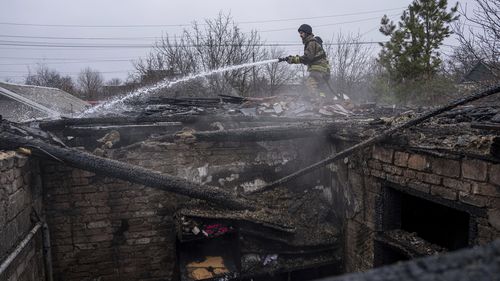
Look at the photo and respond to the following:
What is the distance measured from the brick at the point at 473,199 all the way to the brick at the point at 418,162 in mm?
484

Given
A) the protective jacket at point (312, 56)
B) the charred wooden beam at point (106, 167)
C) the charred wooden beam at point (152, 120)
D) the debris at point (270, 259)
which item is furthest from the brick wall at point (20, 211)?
the protective jacket at point (312, 56)

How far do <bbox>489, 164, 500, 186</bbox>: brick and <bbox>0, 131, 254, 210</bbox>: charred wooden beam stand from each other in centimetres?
328

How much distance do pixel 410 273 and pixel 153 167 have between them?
528cm

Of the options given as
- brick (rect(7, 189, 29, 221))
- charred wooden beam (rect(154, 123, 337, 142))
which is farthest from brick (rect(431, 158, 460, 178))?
brick (rect(7, 189, 29, 221))

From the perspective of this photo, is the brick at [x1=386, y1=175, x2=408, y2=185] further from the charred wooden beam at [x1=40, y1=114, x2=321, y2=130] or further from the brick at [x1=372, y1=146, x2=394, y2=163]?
the charred wooden beam at [x1=40, y1=114, x2=321, y2=130]

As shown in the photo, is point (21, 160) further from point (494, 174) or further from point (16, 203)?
point (494, 174)

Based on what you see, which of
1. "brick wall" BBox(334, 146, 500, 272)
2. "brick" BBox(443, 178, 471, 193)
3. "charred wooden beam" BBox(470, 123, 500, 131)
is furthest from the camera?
"brick" BBox(443, 178, 471, 193)

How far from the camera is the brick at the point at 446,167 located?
3.42 meters

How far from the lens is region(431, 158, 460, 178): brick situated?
3422 millimetres

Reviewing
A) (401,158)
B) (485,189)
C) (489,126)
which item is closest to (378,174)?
(401,158)

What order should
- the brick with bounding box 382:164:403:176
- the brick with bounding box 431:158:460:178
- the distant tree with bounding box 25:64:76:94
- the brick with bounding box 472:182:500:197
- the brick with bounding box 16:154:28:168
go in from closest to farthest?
1. the brick with bounding box 472:182:500:197
2. the brick with bounding box 431:158:460:178
3. the brick with bounding box 382:164:403:176
4. the brick with bounding box 16:154:28:168
5. the distant tree with bounding box 25:64:76:94

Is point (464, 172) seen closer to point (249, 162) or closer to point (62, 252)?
point (249, 162)

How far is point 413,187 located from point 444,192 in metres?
0.43

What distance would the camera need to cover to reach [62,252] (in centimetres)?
536
